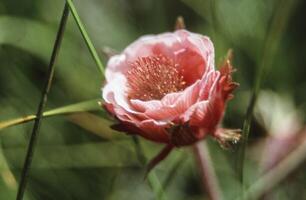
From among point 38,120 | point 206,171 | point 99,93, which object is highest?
point 99,93

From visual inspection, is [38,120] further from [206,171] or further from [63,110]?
[206,171]

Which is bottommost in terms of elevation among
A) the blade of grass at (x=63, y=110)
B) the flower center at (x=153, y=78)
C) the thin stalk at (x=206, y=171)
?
A: the thin stalk at (x=206, y=171)

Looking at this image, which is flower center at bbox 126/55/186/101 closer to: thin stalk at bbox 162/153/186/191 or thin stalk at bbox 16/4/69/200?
thin stalk at bbox 16/4/69/200

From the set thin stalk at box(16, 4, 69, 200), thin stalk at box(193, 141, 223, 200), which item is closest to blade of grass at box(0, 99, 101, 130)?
thin stalk at box(16, 4, 69, 200)

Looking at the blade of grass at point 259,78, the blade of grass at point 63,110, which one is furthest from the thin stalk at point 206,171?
the blade of grass at point 63,110

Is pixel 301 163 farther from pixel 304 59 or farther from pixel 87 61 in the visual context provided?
pixel 87 61

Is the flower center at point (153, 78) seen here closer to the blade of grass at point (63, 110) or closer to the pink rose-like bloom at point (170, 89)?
the pink rose-like bloom at point (170, 89)

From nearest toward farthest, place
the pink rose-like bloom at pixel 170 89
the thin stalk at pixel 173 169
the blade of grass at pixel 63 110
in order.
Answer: the pink rose-like bloom at pixel 170 89
the blade of grass at pixel 63 110
the thin stalk at pixel 173 169

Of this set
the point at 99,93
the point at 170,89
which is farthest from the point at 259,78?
the point at 99,93
